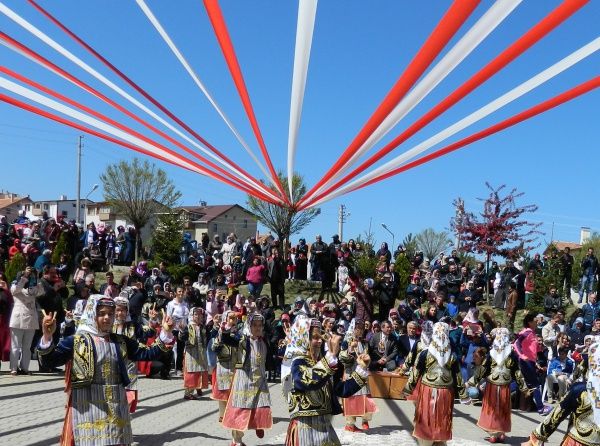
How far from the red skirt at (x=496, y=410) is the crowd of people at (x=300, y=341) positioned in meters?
0.01

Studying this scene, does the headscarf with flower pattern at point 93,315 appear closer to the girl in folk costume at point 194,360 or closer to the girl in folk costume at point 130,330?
the girl in folk costume at point 130,330

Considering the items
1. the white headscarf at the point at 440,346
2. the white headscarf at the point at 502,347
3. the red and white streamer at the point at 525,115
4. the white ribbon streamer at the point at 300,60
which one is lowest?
the white headscarf at the point at 502,347

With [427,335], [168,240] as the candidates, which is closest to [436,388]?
[427,335]

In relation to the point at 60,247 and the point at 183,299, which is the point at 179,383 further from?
the point at 60,247

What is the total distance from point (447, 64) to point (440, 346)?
4.24 meters

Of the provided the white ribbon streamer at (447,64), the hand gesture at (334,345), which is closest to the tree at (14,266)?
the white ribbon streamer at (447,64)

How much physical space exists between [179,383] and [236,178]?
6467 millimetres

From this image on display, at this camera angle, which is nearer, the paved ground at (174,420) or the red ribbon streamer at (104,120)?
the red ribbon streamer at (104,120)

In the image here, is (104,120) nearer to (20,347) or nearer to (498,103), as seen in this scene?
(498,103)

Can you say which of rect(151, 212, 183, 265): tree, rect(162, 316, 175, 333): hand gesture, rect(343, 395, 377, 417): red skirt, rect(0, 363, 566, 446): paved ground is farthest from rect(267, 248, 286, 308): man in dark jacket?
rect(162, 316, 175, 333): hand gesture

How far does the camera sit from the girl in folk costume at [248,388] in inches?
321

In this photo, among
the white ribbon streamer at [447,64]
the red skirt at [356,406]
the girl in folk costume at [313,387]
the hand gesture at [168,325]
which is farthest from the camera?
the red skirt at [356,406]

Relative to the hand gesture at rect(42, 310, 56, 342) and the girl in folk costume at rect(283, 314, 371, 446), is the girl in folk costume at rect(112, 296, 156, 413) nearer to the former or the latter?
the hand gesture at rect(42, 310, 56, 342)

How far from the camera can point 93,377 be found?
5660 millimetres
